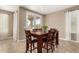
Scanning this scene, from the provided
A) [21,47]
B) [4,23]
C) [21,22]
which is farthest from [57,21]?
[4,23]

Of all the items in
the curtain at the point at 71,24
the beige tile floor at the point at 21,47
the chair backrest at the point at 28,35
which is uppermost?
the curtain at the point at 71,24

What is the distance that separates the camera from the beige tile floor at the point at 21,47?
2.52 m

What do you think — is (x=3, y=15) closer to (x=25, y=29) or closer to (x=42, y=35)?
(x=25, y=29)

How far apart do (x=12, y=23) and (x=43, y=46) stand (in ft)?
3.55

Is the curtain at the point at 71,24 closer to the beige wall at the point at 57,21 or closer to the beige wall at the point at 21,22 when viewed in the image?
the beige wall at the point at 57,21

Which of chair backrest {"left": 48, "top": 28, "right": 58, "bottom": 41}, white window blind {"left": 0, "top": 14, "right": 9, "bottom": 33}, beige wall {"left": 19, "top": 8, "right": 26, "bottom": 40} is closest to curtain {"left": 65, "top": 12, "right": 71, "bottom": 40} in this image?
chair backrest {"left": 48, "top": 28, "right": 58, "bottom": 41}

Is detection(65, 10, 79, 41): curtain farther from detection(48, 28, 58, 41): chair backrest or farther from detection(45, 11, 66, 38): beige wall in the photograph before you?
detection(48, 28, 58, 41): chair backrest

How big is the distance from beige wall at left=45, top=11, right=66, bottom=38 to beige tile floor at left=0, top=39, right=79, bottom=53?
0.91 feet

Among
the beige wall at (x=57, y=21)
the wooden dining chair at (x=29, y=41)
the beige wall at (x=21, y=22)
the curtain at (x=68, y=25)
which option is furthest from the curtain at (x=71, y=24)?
the beige wall at (x=21, y=22)

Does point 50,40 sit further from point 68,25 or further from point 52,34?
point 68,25

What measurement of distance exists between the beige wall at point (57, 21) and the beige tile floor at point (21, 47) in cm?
28

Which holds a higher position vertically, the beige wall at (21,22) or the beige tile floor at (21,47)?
the beige wall at (21,22)

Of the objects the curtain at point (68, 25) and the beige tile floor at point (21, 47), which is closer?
the beige tile floor at point (21, 47)

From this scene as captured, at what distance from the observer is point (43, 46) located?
9.29 ft
